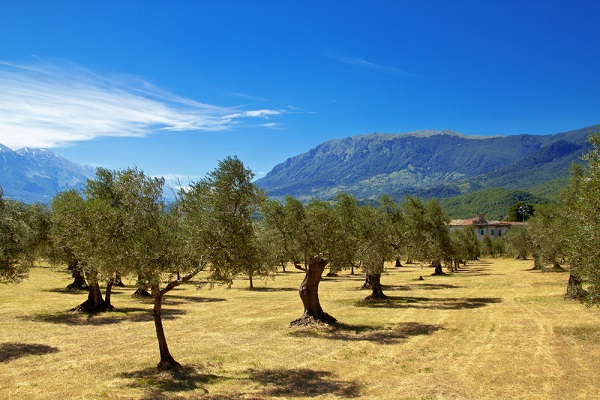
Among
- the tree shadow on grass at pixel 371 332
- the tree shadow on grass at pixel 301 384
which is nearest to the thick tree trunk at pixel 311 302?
the tree shadow on grass at pixel 371 332

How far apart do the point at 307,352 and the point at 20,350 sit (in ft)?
53.0

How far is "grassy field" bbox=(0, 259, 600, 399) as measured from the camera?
54.9ft

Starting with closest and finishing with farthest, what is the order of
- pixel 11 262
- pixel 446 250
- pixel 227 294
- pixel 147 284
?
pixel 147 284
pixel 11 262
pixel 227 294
pixel 446 250

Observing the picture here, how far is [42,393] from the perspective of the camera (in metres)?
16.1

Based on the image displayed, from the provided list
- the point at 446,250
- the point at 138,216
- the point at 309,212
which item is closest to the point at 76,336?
the point at 138,216

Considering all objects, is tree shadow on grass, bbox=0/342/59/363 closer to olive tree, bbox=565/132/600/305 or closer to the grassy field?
the grassy field

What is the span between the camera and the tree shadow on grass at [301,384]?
1633 centimetres

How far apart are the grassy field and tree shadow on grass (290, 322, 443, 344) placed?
0.24ft

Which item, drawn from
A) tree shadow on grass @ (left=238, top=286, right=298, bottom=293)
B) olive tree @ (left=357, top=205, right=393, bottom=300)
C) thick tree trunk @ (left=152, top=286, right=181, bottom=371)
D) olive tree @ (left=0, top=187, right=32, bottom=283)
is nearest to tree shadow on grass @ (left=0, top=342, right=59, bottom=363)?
olive tree @ (left=0, top=187, right=32, bottom=283)

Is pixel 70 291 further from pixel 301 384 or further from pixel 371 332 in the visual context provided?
pixel 301 384

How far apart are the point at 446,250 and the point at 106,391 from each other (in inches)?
2724

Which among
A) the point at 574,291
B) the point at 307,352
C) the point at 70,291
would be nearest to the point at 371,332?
the point at 307,352

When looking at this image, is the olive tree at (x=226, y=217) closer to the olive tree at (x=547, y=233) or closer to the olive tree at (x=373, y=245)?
the olive tree at (x=373, y=245)

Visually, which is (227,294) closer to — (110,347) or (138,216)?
(110,347)
